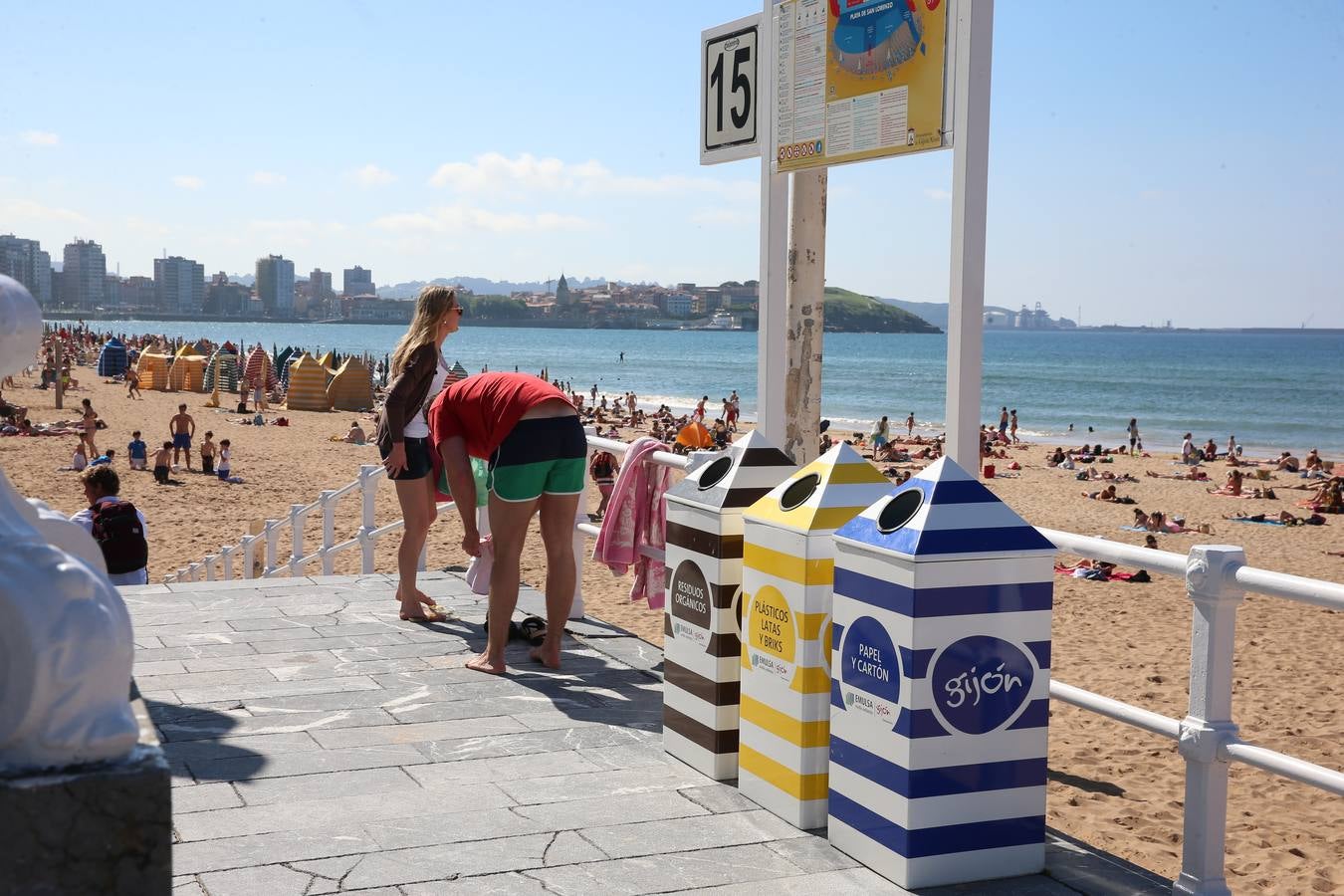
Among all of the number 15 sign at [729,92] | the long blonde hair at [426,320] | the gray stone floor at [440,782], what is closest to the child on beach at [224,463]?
the gray stone floor at [440,782]

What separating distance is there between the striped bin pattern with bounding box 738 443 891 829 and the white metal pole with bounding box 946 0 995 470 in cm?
48

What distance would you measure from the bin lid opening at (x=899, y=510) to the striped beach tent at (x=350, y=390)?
39773 mm

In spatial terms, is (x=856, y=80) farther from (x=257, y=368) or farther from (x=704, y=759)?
(x=257, y=368)

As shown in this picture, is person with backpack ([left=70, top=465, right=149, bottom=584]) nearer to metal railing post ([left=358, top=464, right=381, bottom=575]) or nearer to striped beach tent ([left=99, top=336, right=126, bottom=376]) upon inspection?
metal railing post ([left=358, top=464, right=381, bottom=575])

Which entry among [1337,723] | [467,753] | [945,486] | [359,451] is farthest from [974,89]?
[359,451]

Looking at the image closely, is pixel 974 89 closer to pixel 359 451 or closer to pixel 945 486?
pixel 945 486

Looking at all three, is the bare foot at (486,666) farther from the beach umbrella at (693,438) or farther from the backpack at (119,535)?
the beach umbrella at (693,438)

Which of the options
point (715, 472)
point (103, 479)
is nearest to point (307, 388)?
point (103, 479)

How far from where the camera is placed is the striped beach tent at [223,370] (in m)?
42.0

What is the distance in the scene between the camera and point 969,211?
4008 mm

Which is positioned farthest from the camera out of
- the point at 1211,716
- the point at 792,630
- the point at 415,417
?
the point at 415,417

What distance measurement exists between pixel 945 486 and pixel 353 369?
41164 millimetres

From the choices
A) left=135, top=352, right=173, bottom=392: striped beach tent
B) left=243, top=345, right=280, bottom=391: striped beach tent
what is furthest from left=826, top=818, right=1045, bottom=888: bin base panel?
left=135, top=352, right=173, bottom=392: striped beach tent

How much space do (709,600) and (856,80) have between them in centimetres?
194
